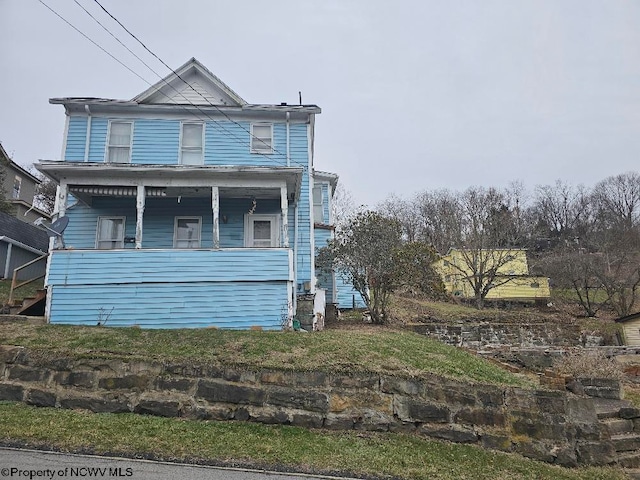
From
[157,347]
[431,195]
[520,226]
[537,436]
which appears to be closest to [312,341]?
[157,347]

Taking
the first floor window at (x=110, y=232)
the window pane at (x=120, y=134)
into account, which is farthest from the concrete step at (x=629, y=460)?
the window pane at (x=120, y=134)

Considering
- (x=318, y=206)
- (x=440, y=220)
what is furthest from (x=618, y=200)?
(x=318, y=206)

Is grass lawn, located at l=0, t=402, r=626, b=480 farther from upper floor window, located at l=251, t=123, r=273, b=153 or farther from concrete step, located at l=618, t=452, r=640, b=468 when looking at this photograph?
upper floor window, located at l=251, t=123, r=273, b=153

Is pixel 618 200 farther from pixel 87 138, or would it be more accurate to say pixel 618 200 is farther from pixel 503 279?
pixel 87 138

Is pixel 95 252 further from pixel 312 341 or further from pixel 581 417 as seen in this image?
pixel 581 417

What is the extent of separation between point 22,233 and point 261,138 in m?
10.3

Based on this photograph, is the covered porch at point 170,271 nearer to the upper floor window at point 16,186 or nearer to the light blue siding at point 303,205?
the light blue siding at point 303,205

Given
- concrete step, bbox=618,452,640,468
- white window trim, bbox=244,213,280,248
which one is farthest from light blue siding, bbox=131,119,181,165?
concrete step, bbox=618,452,640,468

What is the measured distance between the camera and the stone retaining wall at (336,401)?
23.2 ft

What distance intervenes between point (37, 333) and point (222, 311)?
3.99 metres

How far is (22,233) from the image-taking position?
17.0 m

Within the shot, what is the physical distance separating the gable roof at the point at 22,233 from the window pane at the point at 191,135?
7.20 m

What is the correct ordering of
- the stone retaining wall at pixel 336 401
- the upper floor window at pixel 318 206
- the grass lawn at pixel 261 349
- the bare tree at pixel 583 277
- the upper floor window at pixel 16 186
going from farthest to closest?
the upper floor window at pixel 16 186
the bare tree at pixel 583 277
the upper floor window at pixel 318 206
the grass lawn at pixel 261 349
the stone retaining wall at pixel 336 401

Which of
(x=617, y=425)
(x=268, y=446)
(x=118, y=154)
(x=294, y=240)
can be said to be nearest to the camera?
(x=268, y=446)
